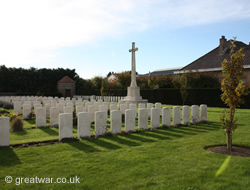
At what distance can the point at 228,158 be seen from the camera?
4.69 metres

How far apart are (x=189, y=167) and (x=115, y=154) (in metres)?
1.66

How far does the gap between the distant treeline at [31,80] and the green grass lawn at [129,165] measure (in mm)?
30271

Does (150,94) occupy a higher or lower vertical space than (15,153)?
higher

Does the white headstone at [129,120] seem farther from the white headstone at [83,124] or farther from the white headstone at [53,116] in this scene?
the white headstone at [53,116]

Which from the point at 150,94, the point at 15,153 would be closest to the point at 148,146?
the point at 15,153

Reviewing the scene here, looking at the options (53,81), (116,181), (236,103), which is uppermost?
(53,81)

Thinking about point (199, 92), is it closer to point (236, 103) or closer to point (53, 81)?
point (236, 103)

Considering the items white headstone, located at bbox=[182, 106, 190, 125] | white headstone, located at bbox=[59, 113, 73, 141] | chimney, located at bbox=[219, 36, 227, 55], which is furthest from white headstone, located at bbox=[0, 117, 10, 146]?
chimney, located at bbox=[219, 36, 227, 55]

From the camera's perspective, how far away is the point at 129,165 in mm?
4262

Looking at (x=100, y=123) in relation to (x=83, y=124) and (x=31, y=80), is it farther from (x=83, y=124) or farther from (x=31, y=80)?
(x=31, y=80)

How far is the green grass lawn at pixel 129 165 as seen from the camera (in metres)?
3.46

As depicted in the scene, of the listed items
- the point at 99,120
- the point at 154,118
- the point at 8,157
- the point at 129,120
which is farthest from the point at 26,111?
the point at 8,157

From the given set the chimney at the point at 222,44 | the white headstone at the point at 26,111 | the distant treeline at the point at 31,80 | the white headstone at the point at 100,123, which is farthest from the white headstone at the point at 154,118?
the distant treeline at the point at 31,80

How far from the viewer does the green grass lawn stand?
3459mm
